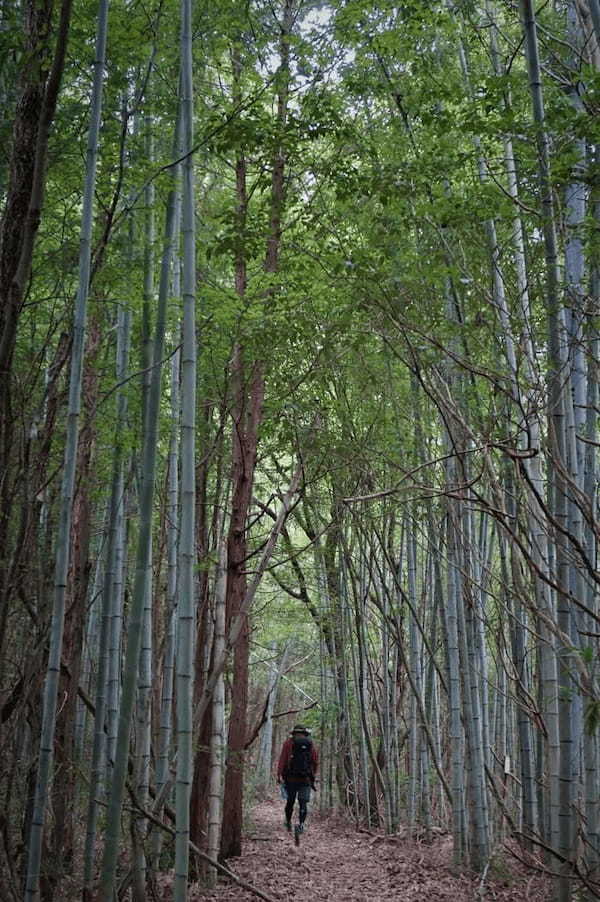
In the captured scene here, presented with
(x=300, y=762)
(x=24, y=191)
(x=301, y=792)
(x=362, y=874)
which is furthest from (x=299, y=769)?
(x=24, y=191)

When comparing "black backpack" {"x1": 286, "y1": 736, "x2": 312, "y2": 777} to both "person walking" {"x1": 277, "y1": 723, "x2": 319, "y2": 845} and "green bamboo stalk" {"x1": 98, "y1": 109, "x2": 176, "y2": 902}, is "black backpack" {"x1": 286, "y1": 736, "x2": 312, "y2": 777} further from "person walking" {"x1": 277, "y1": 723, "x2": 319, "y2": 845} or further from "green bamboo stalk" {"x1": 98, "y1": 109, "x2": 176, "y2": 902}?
"green bamboo stalk" {"x1": 98, "y1": 109, "x2": 176, "y2": 902}

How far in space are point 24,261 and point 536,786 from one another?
5.66 meters

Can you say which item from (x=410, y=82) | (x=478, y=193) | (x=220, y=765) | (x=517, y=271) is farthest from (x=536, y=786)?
(x=410, y=82)

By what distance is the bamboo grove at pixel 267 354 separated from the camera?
3.09 meters

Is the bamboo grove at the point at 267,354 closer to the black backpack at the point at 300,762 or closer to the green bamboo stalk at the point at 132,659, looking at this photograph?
the green bamboo stalk at the point at 132,659

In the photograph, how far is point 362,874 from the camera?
6.88m

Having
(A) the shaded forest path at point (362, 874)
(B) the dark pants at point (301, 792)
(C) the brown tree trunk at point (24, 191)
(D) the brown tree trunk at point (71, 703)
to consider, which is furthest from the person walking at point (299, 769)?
(C) the brown tree trunk at point (24, 191)

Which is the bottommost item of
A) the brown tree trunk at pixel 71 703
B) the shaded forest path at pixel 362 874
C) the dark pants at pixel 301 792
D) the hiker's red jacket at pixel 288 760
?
the shaded forest path at pixel 362 874

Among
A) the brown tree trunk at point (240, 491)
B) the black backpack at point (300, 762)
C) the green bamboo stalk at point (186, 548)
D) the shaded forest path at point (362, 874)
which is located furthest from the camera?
the black backpack at point (300, 762)

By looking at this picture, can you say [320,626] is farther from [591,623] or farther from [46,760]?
[46,760]

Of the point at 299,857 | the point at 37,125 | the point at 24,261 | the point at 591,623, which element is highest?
the point at 37,125

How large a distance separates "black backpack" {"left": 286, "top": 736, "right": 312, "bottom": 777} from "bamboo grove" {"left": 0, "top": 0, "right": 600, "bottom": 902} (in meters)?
1.22

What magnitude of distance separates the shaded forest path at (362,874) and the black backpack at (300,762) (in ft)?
2.32

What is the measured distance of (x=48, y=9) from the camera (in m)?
2.79
